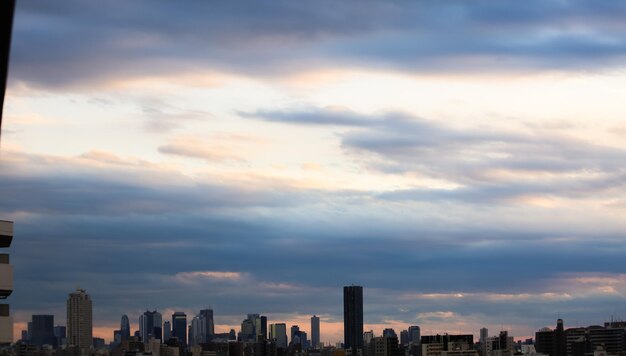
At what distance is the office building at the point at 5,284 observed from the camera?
3972cm

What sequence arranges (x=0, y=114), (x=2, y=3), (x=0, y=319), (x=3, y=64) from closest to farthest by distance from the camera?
(x=2, y=3), (x=3, y=64), (x=0, y=114), (x=0, y=319)

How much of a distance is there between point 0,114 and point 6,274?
2850 cm

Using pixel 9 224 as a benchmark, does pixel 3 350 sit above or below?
below

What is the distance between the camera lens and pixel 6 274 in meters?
40.3

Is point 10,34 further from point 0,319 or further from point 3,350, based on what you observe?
point 3,350

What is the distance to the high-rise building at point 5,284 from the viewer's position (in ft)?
130

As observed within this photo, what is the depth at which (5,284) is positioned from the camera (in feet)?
132

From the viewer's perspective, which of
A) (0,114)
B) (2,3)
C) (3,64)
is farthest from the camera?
(0,114)

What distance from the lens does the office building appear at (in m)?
39.7

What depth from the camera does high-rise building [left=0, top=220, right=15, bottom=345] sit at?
39.7 meters

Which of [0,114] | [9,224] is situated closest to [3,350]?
[9,224]

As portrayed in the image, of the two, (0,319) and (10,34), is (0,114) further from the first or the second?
(0,319)

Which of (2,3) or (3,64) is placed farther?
(3,64)

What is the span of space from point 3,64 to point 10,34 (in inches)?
39.8
